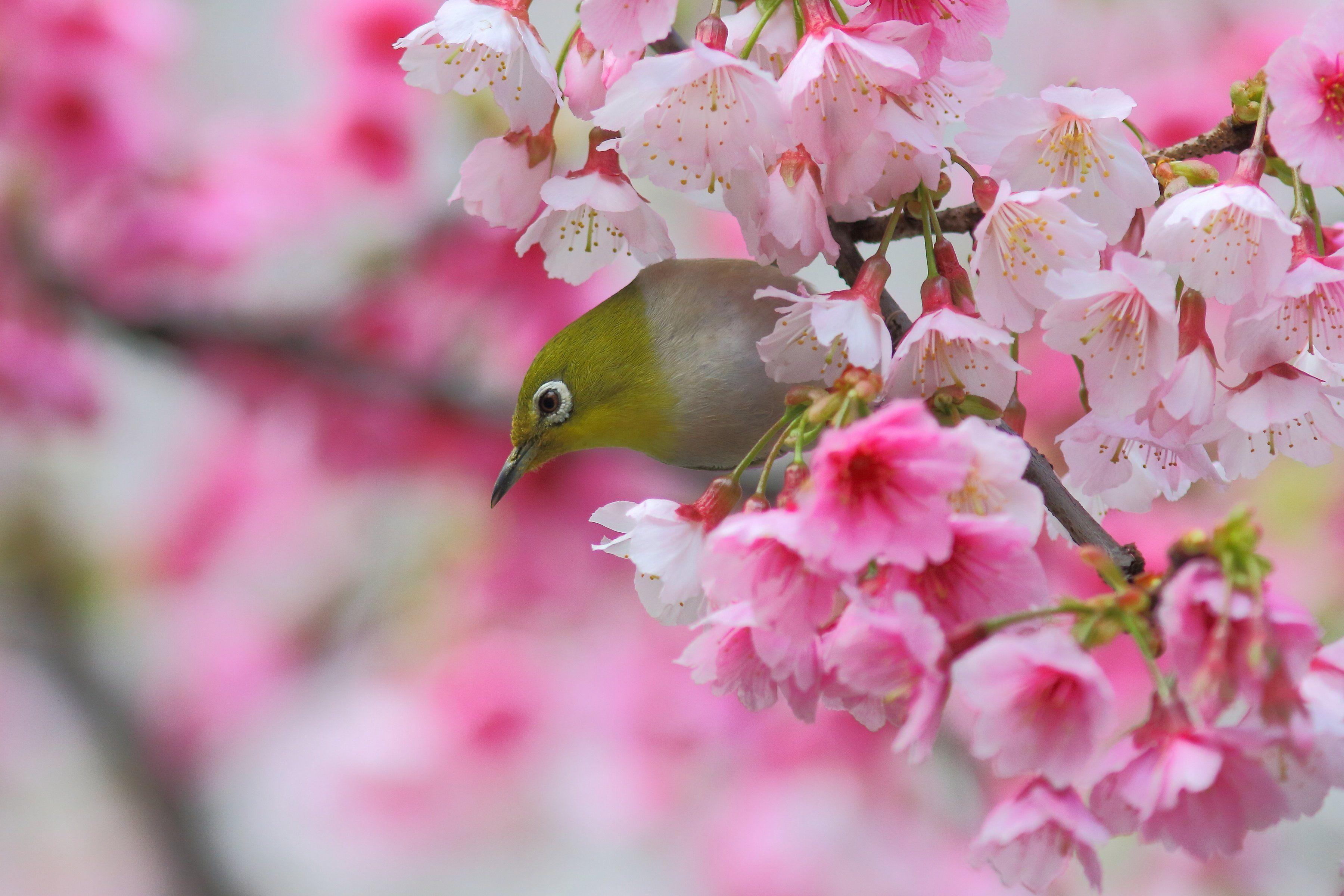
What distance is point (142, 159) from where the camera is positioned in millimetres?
1267

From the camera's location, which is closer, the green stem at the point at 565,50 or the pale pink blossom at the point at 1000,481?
the pale pink blossom at the point at 1000,481

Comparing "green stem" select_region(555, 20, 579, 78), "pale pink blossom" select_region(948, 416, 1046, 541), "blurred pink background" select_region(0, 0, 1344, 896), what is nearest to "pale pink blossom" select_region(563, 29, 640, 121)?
"green stem" select_region(555, 20, 579, 78)

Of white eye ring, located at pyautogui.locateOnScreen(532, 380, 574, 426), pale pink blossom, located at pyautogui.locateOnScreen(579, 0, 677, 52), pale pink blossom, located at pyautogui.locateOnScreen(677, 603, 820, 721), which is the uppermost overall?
pale pink blossom, located at pyautogui.locateOnScreen(579, 0, 677, 52)

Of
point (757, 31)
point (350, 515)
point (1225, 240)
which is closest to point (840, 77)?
point (757, 31)

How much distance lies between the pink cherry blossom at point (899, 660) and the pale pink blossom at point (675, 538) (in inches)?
2.7

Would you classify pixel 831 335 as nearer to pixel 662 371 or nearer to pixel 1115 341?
pixel 1115 341

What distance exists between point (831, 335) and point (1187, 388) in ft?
0.40

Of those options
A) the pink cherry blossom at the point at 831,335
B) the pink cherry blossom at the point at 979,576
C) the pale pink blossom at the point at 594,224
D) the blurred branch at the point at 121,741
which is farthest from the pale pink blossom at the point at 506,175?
the blurred branch at the point at 121,741

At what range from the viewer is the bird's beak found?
0.56 meters

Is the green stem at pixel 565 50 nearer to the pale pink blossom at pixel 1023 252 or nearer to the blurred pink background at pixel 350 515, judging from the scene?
the pale pink blossom at pixel 1023 252

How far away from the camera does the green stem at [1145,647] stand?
10.5 inches

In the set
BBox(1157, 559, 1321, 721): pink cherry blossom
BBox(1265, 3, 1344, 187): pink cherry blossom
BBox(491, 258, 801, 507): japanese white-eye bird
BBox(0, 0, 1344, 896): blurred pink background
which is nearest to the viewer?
BBox(1157, 559, 1321, 721): pink cherry blossom

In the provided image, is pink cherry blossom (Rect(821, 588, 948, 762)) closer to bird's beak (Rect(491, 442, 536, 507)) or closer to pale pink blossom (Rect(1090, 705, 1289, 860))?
pale pink blossom (Rect(1090, 705, 1289, 860))

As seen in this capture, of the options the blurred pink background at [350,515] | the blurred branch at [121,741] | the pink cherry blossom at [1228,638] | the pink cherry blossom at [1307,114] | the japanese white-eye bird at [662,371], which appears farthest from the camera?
the blurred branch at [121,741]
